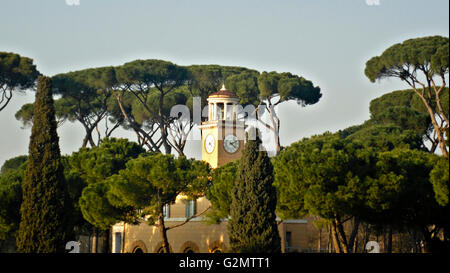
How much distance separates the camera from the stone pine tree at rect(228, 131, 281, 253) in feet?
84.9

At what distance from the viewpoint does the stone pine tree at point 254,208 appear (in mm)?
25875

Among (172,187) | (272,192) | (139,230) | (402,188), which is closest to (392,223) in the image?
(402,188)

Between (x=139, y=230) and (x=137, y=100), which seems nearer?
(x=139, y=230)

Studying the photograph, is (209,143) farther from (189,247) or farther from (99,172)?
(99,172)

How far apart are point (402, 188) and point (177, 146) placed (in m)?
21.4

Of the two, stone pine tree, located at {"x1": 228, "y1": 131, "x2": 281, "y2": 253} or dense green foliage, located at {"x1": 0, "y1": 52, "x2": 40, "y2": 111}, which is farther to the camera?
dense green foliage, located at {"x1": 0, "y1": 52, "x2": 40, "y2": 111}

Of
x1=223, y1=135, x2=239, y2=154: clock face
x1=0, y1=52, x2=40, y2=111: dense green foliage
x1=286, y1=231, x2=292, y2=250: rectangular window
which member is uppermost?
x1=0, y1=52, x2=40, y2=111: dense green foliage

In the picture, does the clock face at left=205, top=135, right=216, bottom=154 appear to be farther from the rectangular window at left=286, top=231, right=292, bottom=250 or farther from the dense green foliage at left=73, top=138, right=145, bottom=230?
the rectangular window at left=286, top=231, right=292, bottom=250

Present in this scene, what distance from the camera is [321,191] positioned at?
81.3 feet

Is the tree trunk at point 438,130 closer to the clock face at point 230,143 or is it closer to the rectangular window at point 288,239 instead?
the rectangular window at point 288,239

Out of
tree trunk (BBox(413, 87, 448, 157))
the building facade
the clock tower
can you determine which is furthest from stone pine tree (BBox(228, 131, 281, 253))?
tree trunk (BBox(413, 87, 448, 157))

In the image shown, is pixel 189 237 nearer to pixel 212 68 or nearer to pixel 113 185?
pixel 113 185

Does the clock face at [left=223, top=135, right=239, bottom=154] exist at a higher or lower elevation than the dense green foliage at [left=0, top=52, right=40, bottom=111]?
lower
